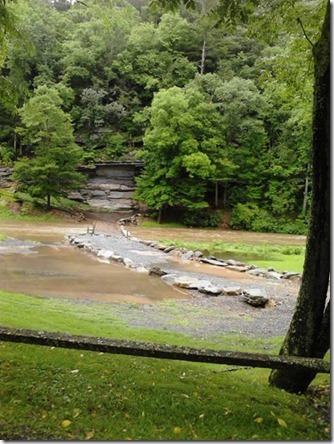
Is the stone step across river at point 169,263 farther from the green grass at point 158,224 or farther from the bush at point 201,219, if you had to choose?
the bush at point 201,219

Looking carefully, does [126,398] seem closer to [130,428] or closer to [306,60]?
[130,428]

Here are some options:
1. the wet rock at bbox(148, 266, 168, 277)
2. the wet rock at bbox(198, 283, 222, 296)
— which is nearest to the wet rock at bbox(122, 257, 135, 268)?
the wet rock at bbox(148, 266, 168, 277)

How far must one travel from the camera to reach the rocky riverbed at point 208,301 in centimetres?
846

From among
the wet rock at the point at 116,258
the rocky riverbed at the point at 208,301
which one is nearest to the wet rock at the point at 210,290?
the rocky riverbed at the point at 208,301

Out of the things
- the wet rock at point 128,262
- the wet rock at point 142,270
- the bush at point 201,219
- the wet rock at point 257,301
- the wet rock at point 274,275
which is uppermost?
the bush at point 201,219

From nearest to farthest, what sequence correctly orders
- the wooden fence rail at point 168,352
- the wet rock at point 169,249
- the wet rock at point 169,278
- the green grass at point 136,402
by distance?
the green grass at point 136,402 → the wooden fence rail at point 168,352 → the wet rock at point 169,278 → the wet rock at point 169,249

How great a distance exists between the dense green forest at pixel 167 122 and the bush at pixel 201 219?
0.32 feet

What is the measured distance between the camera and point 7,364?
4.01m

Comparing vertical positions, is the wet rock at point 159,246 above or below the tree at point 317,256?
below

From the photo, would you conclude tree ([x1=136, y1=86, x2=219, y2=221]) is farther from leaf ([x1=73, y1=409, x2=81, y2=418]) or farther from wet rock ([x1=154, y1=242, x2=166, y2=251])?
leaf ([x1=73, y1=409, x2=81, y2=418])

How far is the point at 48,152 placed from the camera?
31.5 metres

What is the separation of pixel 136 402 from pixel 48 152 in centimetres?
3044

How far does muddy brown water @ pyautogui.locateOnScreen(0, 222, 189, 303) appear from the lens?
10945mm

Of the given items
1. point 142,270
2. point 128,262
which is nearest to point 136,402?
point 142,270
